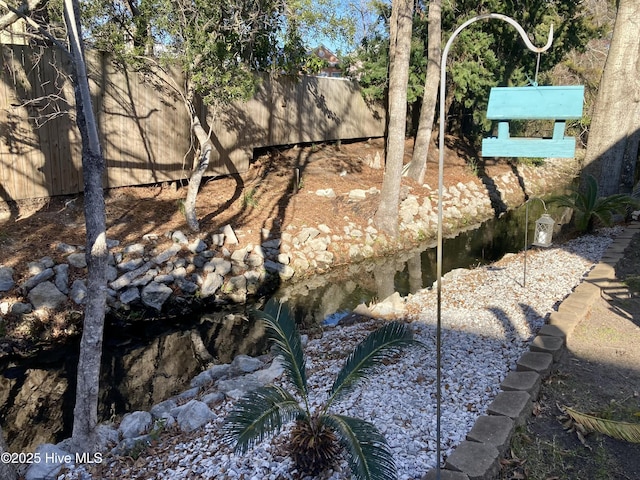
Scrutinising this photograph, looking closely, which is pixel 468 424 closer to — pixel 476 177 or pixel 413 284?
pixel 413 284

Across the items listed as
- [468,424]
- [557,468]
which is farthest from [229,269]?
[557,468]

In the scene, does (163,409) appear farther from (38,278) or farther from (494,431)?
(38,278)

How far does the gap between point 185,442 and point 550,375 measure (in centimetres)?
328

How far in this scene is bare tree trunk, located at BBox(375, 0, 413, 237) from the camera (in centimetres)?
960

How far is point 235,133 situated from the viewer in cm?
1172

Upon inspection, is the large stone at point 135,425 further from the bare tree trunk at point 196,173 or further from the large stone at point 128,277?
the bare tree trunk at point 196,173

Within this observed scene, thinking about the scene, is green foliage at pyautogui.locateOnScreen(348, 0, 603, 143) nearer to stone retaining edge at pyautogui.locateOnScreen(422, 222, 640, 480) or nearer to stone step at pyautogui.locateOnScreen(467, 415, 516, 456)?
stone retaining edge at pyautogui.locateOnScreen(422, 222, 640, 480)

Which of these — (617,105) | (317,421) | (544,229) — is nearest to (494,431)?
(317,421)

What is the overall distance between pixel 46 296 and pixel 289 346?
4919mm

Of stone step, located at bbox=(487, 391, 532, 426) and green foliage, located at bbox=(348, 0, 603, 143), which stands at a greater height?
green foliage, located at bbox=(348, 0, 603, 143)

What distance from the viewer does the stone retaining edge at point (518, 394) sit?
10.2ft

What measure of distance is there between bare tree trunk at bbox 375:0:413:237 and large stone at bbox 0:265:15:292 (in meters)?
7.02

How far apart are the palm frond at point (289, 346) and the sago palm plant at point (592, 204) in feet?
23.7

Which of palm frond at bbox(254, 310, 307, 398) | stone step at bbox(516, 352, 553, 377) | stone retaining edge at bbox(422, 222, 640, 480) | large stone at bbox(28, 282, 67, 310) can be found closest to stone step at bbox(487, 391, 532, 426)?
stone retaining edge at bbox(422, 222, 640, 480)
